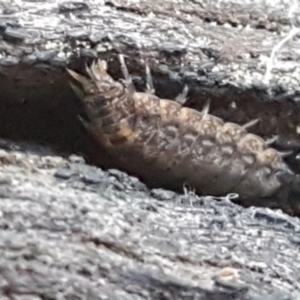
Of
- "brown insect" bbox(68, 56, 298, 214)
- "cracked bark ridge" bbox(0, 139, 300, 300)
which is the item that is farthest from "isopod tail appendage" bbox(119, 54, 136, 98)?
"cracked bark ridge" bbox(0, 139, 300, 300)

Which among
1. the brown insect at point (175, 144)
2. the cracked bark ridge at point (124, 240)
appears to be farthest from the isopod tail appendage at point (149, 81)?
the cracked bark ridge at point (124, 240)

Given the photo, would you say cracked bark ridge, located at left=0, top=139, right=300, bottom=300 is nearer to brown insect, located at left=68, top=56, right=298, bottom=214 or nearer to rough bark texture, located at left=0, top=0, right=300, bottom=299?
rough bark texture, located at left=0, top=0, right=300, bottom=299

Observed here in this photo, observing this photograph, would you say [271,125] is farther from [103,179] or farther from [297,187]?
[103,179]

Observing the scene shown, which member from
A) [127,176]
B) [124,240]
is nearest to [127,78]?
[127,176]

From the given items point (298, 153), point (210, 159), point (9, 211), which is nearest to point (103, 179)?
point (9, 211)

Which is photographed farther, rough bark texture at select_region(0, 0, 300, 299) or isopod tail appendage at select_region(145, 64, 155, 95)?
isopod tail appendage at select_region(145, 64, 155, 95)

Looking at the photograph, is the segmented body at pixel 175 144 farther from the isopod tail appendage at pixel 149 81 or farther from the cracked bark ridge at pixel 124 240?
the cracked bark ridge at pixel 124 240
